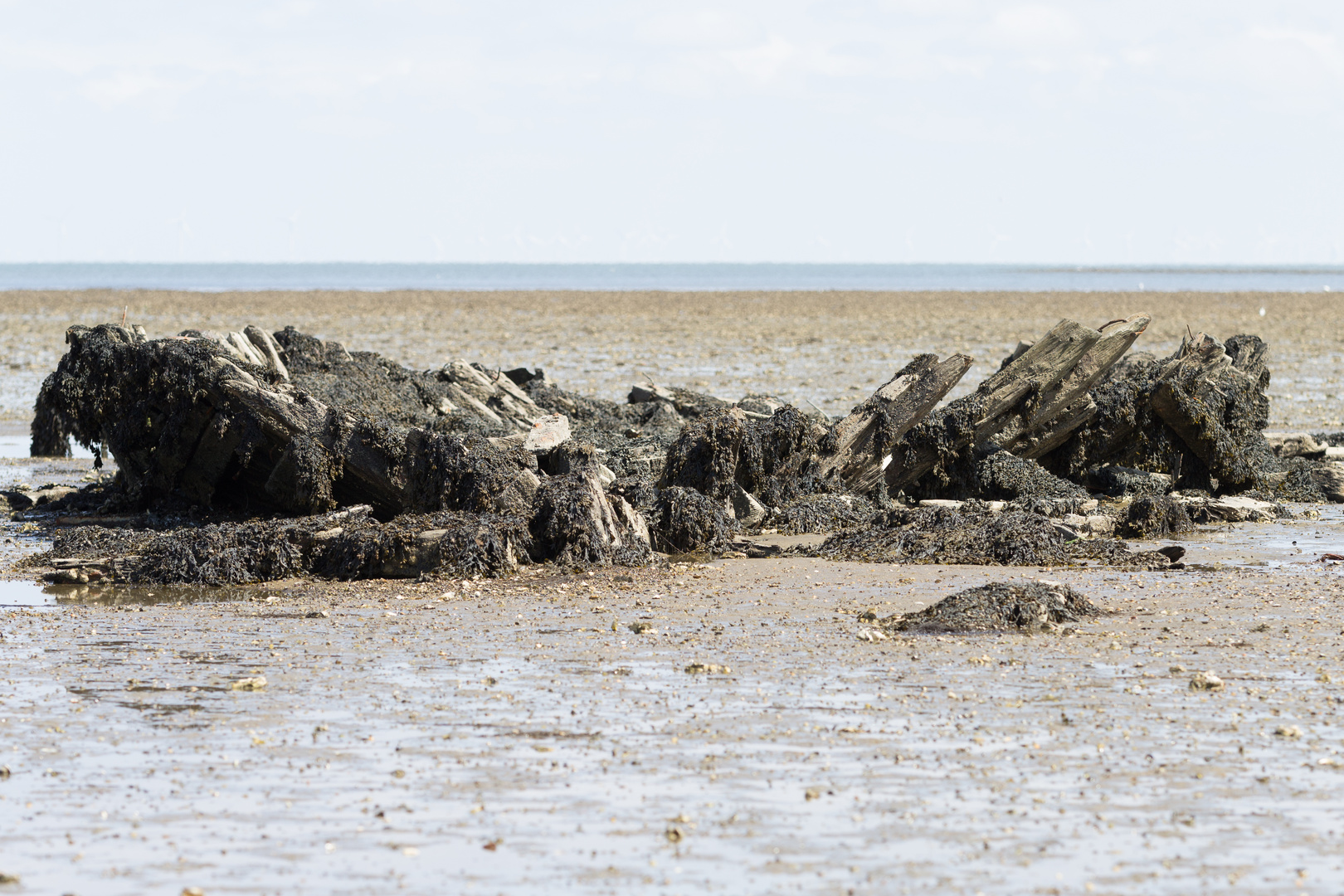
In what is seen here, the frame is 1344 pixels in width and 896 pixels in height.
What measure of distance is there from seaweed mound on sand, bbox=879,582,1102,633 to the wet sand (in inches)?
6.3

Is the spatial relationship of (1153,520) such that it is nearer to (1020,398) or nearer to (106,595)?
(1020,398)

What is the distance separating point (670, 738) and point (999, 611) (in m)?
2.79

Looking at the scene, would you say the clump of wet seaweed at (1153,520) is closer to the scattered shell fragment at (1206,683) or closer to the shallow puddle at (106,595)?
the scattered shell fragment at (1206,683)

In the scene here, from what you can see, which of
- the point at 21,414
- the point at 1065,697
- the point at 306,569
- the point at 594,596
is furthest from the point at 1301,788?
the point at 21,414

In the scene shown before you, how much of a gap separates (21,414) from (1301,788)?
19.9 metres

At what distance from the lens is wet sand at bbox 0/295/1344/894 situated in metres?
4.64

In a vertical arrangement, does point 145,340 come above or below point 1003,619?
above

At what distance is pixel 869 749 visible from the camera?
18.8 ft

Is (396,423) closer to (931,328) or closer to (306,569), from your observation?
(306,569)

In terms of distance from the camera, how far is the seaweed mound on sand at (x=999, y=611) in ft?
26.0

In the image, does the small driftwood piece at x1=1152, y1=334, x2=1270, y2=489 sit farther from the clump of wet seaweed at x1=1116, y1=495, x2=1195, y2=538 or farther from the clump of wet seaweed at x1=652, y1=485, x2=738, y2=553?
the clump of wet seaweed at x1=652, y1=485, x2=738, y2=553

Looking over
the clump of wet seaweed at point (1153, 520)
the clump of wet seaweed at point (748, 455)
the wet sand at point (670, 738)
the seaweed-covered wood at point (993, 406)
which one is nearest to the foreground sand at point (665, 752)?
the wet sand at point (670, 738)

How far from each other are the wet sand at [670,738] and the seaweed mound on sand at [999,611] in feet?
0.53

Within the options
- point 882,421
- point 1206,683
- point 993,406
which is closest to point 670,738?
point 1206,683
